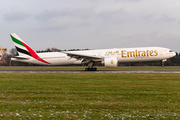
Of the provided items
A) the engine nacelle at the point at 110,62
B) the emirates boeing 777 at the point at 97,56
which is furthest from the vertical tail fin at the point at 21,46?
the engine nacelle at the point at 110,62

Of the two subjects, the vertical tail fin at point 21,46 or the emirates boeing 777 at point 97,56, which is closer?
the emirates boeing 777 at point 97,56

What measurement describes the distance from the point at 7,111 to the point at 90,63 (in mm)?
24747

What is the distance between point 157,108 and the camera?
257 inches

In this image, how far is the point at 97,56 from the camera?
30922mm

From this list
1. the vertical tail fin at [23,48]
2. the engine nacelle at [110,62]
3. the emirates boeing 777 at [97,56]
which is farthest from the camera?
the vertical tail fin at [23,48]

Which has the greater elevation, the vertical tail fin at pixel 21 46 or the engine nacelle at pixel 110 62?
the vertical tail fin at pixel 21 46

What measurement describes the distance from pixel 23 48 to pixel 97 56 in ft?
45.7

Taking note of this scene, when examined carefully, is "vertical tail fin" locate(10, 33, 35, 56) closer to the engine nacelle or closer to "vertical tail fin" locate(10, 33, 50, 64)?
"vertical tail fin" locate(10, 33, 50, 64)

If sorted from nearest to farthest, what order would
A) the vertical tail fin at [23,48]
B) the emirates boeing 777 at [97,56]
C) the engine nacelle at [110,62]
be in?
the engine nacelle at [110,62], the emirates boeing 777 at [97,56], the vertical tail fin at [23,48]

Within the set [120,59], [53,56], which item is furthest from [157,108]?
[53,56]

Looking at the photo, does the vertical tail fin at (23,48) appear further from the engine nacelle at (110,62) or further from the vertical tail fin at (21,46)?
the engine nacelle at (110,62)

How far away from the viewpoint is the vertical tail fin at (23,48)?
109 ft

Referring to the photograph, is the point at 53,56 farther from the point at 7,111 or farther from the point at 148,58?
the point at 7,111

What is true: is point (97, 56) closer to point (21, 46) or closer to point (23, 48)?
point (23, 48)
